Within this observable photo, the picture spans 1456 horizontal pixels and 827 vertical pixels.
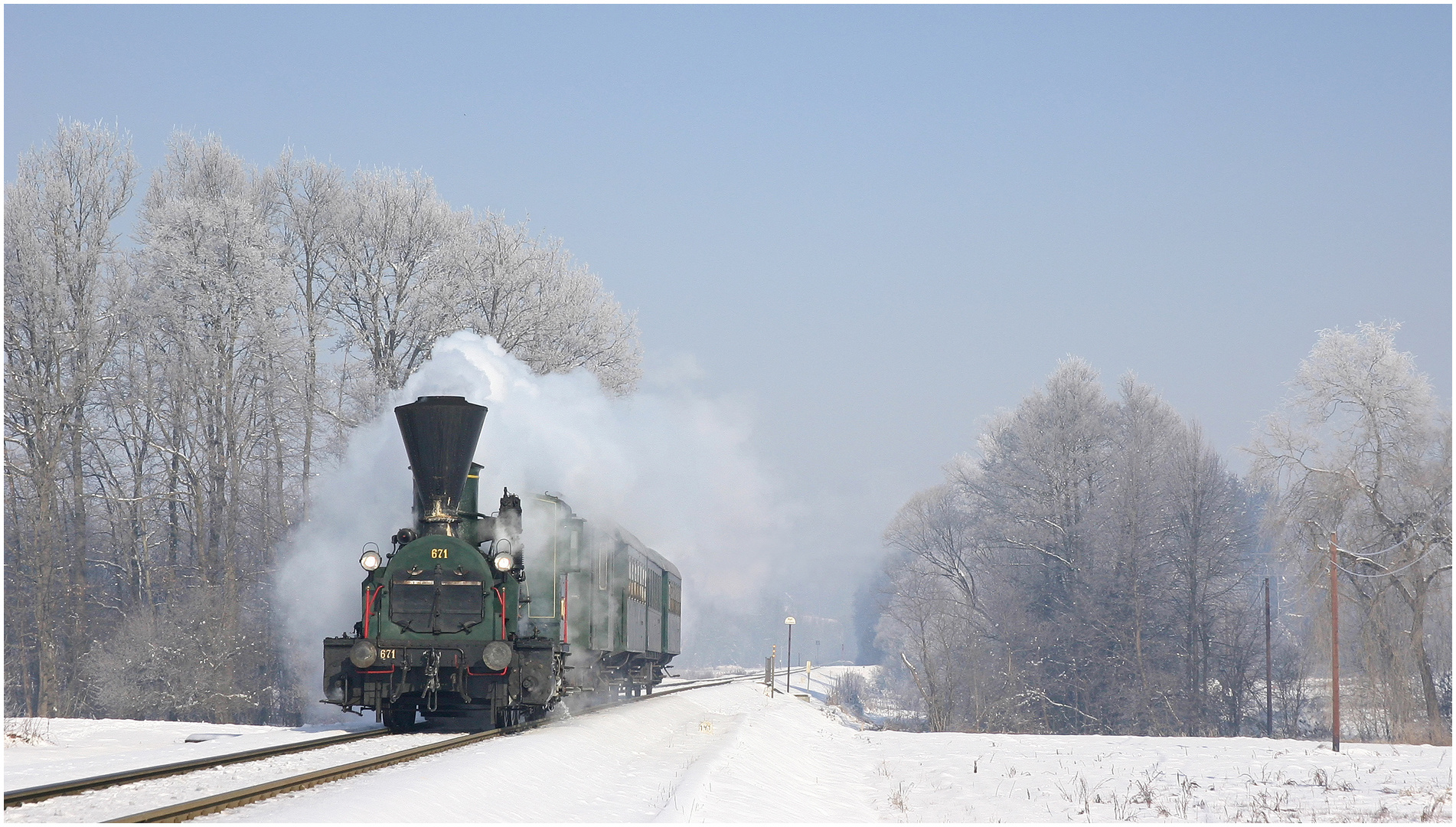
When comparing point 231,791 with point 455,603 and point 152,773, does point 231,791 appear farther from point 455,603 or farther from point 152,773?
point 455,603

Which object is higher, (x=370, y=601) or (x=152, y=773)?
(x=370, y=601)

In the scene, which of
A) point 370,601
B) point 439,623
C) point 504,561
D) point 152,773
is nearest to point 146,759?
point 152,773

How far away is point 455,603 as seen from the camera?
15.8 metres

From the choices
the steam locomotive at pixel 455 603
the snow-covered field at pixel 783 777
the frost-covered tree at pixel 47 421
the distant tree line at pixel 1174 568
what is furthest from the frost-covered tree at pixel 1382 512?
the frost-covered tree at pixel 47 421

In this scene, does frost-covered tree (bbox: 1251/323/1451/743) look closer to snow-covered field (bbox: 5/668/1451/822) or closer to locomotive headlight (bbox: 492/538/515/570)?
Answer: snow-covered field (bbox: 5/668/1451/822)

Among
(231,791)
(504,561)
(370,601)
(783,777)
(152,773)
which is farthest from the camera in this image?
(370,601)

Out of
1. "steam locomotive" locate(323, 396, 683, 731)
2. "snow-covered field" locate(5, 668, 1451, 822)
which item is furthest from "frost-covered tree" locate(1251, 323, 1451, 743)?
"steam locomotive" locate(323, 396, 683, 731)

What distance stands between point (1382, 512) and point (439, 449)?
80.2 feet

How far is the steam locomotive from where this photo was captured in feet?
51.4

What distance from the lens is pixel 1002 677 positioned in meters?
39.1

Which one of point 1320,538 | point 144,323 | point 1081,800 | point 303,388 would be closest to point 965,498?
point 1320,538

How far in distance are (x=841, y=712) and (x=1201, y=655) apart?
40.4 feet

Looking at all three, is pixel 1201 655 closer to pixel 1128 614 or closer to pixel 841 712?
pixel 1128 614

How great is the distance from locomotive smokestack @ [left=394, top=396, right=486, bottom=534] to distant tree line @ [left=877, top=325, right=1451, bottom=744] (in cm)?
2181
